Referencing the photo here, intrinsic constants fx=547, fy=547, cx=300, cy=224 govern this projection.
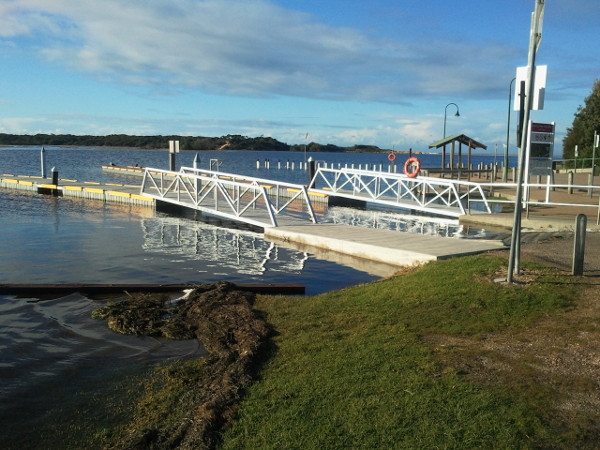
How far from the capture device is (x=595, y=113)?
50.0 metres

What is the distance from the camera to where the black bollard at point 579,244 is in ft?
27.3

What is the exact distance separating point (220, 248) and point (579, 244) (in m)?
9.79

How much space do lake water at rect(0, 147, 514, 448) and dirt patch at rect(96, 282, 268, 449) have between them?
1.18 ft

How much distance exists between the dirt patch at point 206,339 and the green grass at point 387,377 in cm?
21

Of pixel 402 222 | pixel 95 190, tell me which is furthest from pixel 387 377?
pixel 95 190

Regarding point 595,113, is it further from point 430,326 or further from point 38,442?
point 38,442

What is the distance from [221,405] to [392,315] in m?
3.14

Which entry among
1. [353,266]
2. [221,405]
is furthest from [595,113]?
[221,405]

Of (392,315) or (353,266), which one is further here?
(353,266)

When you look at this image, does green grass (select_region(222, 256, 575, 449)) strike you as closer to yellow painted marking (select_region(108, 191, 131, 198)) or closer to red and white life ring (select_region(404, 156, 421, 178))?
red and white life ring (select_region(404, 156, 421, 178))

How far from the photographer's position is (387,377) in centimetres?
517

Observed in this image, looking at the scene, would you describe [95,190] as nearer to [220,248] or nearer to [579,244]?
[220,248]

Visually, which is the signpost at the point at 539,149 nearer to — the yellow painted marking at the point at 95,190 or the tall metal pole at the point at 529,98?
the tall metal pole at the point at 529,98

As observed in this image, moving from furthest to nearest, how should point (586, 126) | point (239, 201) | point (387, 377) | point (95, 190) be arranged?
point (586, 126) → point (95, 190) → point (239, 201) → point (387, 377)
